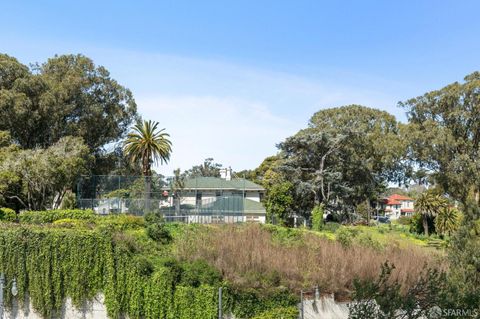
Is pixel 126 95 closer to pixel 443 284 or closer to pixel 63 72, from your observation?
pixel 63 72

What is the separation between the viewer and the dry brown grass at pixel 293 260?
17.8 meters

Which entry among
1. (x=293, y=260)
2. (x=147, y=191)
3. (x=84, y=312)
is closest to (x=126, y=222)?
(x=147, y=191)

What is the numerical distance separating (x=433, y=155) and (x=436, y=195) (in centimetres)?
384

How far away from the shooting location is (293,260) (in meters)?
18.9

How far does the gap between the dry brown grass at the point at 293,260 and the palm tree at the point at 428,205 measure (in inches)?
838

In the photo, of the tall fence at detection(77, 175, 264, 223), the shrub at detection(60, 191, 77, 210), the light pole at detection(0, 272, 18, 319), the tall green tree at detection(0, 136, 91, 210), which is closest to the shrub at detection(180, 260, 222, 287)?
the light pole at detection(0, 272, 18, 319)

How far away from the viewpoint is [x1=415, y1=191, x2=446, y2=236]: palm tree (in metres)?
41.3

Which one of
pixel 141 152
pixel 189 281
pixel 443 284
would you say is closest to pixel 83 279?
pixel 189 281

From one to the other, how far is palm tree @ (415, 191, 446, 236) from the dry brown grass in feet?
69.8

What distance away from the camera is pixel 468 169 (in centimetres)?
4131

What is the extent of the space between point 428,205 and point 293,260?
89.0 feet

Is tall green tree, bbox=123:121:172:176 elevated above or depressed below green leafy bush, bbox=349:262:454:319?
above

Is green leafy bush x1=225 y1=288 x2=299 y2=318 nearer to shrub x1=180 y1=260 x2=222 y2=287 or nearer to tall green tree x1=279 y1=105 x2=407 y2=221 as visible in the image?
shrub x1=180 y1=260 x2=222 y2=287

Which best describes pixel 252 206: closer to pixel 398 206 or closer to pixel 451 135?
pixel 451 135
